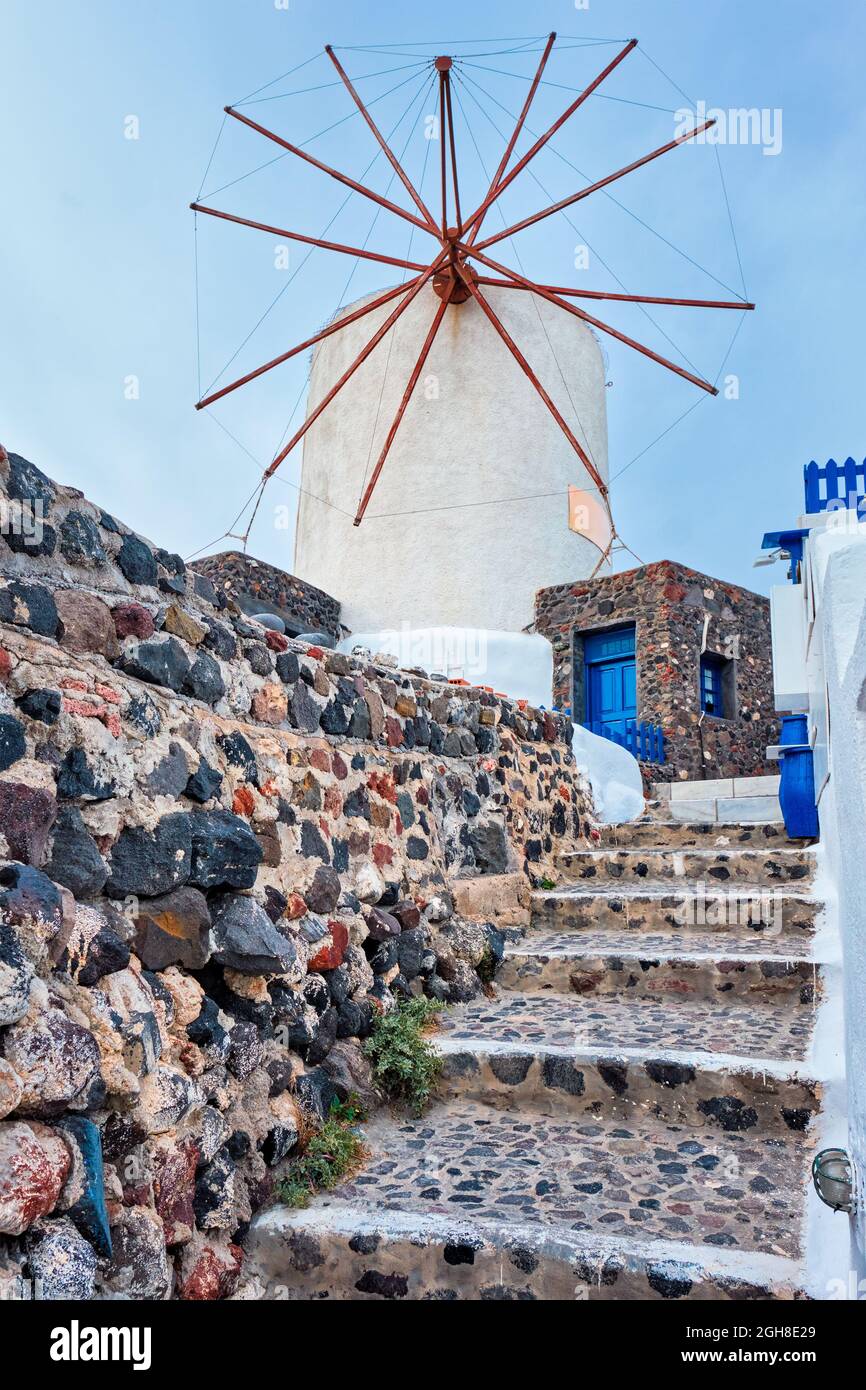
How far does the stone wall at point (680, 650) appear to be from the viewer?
1040cm

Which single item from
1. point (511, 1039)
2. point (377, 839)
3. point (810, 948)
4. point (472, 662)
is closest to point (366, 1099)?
point (511, 1039)

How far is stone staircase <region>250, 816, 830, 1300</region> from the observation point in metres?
1.81

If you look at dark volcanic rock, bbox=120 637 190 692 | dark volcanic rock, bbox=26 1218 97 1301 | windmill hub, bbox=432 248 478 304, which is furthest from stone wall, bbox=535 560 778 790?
dark volcanic rock, bbox=26 1218 97 1301

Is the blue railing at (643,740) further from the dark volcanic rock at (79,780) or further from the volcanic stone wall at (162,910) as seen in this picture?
the dark volcanic rock at (79,780)

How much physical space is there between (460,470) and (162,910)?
1239cm

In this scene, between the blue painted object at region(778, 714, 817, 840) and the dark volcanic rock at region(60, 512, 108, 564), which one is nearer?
the dark volcanic rock at region(60, 512, 108, 564)

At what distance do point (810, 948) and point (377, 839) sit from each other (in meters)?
1.67

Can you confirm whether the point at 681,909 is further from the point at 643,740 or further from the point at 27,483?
the point at 643,740

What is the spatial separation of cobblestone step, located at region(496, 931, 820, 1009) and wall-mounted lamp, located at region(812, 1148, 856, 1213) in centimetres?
149

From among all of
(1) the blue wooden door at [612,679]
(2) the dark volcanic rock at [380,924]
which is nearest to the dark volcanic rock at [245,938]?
(2) the dark volcanic rock at [380,924]

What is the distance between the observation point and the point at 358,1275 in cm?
188

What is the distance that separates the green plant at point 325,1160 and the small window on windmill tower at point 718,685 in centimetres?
937

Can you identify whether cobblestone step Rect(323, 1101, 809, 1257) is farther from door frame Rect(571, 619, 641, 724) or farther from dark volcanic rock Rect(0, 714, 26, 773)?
door frame Rect(571, 619, 641, 724)

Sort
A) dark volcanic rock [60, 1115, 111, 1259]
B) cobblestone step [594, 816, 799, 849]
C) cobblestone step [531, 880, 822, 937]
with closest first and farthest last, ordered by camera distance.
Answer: dark volcanic rock [60, 1115, 111, 1259]
cobblestone step [531, 880, 822, 937]
cobblestone step [594, 816, 799, 849]
